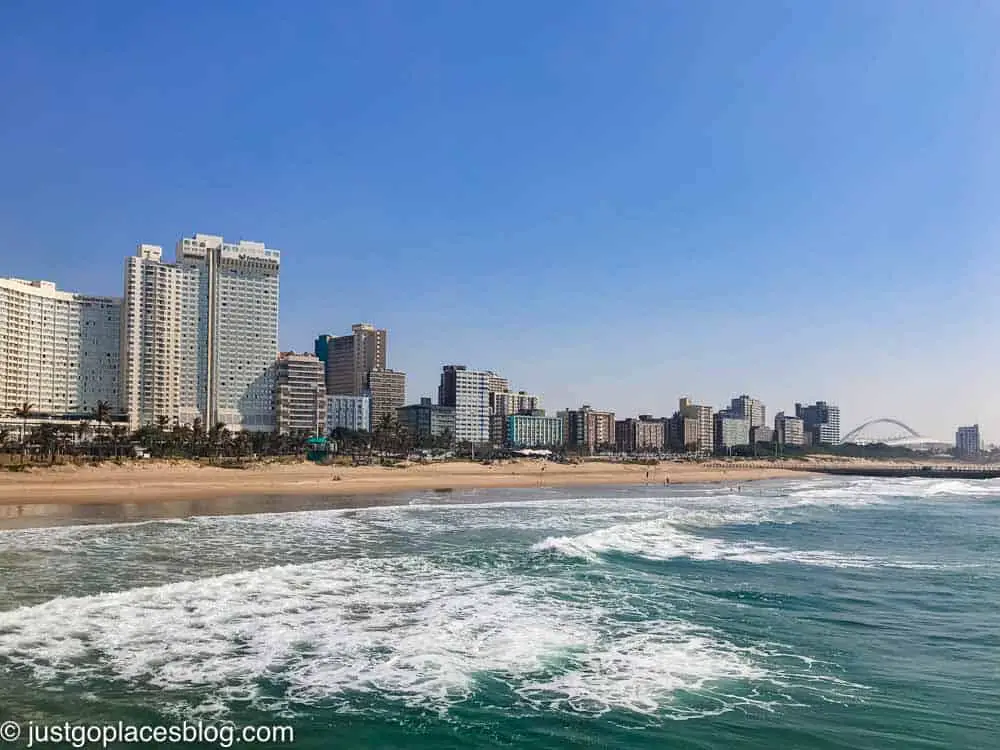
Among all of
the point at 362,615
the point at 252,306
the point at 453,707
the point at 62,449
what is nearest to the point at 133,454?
the point at 62,449

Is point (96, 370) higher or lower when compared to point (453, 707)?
higher

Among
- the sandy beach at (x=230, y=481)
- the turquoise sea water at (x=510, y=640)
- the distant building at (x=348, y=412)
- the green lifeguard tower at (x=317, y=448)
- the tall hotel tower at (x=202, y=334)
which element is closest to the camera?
the turquoise sea water at (x=510, y=640)

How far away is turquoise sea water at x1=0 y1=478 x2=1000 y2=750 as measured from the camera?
9.45 meters

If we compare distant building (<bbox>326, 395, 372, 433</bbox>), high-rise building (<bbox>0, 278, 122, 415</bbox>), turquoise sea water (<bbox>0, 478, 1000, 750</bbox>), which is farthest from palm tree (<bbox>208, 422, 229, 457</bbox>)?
distant building (<bbox>326, 395, 372, 433</bbox>)

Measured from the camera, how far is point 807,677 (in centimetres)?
1125

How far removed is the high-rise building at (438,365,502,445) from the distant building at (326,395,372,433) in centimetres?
2449

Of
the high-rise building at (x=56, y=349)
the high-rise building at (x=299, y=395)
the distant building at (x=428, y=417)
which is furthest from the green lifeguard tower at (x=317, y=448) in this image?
the distant building at (x=428, y=417)

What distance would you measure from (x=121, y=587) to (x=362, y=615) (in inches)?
237

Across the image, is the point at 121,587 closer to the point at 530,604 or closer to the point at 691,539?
the point at 530,604

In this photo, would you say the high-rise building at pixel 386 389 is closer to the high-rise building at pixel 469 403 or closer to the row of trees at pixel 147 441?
the high-rise building at pixel 469 403

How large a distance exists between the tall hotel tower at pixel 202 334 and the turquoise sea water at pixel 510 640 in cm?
9931

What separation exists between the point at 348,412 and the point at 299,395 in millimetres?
27929

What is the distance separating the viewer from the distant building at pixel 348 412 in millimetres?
162875

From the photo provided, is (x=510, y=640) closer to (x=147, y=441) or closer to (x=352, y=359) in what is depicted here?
(x=147, y=441)
